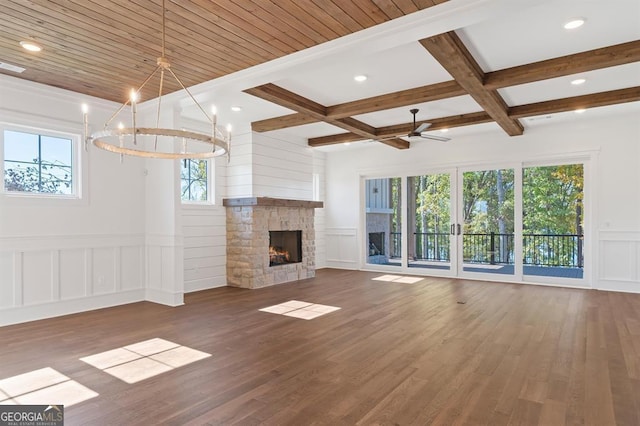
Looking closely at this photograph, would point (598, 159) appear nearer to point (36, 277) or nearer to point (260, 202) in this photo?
point (260, 202)

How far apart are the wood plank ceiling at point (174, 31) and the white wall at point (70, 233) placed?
528 millimetres

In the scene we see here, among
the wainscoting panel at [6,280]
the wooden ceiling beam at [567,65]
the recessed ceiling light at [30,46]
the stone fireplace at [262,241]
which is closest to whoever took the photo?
the recessed ceiling light at [30,46]

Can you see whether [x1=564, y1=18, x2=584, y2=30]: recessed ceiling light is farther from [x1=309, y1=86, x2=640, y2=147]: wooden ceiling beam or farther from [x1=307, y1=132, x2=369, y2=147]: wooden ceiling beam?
[x1=307, y1=132, x2=369, y2=147]: wooden ceiling beam

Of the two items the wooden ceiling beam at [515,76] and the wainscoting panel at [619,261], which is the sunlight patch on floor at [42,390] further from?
the wainscoting panel at [619,261]

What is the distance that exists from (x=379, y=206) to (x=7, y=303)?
23.4ft

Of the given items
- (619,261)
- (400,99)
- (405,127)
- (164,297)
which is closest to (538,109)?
(405,127)

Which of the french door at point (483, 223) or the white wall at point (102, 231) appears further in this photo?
the french door at point (483, 223)

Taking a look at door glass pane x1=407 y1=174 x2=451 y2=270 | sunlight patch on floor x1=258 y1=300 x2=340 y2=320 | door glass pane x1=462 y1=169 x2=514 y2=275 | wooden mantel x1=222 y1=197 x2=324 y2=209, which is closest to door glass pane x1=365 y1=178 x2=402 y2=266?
door glass pane x1=407 y1=174 x2=451 y2=270

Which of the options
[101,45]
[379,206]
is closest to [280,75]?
[101,45]

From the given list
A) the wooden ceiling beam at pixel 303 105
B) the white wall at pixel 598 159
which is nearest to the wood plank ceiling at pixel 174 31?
the wooden ceiling beam at pixel 303 105

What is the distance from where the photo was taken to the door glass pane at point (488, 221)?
24.6 feet

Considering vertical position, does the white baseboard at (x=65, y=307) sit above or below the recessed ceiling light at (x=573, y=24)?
below

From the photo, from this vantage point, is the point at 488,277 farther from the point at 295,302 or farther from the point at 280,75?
the point at 280,75

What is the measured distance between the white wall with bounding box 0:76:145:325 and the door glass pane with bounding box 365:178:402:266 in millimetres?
5263
